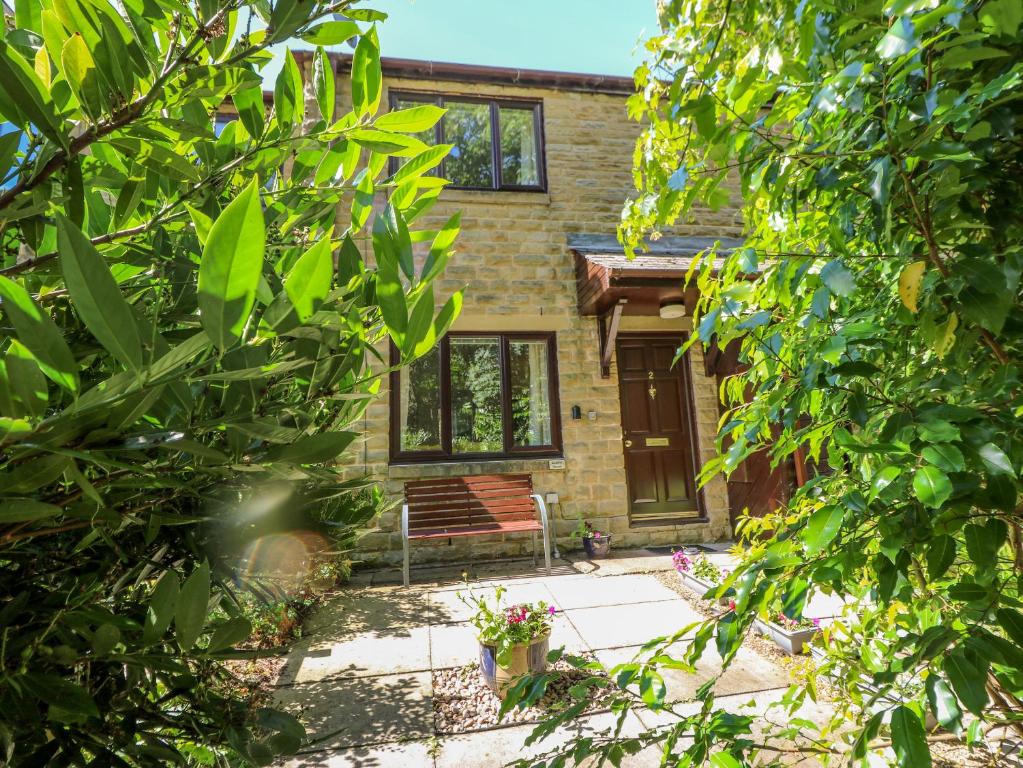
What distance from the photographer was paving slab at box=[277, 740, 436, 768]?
2.05 m

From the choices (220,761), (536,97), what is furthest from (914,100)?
(536,97)

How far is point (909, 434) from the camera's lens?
65cm

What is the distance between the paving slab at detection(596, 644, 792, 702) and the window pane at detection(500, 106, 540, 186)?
5.47 meters

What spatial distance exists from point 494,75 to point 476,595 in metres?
5.92

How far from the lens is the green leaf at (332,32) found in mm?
531

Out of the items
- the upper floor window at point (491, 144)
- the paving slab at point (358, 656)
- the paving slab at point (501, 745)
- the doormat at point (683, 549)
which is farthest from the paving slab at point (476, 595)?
the upper floor window at point (491, 144)

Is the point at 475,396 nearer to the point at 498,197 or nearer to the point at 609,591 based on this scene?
the point at 498,197

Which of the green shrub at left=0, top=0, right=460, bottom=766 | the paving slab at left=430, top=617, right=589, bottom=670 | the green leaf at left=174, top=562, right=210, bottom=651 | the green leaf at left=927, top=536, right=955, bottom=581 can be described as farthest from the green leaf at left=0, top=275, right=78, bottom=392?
the paving slab at left=430, top=617, right=589, bottom=670

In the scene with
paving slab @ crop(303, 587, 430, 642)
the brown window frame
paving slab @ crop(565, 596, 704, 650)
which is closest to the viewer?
paving slab @ crop(565, 596, 704, 650)

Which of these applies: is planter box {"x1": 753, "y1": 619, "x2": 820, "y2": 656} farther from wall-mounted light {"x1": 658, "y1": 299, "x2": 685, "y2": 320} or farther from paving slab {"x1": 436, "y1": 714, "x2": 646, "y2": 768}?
wall-mounted light {"x1": 658, "y1": 299, "x2": 685, "y2": 320}

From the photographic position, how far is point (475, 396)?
5969mm

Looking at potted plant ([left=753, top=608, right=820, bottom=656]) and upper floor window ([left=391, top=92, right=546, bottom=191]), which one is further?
upper floor window ([left=391, top=92, right=546, bottom=191])

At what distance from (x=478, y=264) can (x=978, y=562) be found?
568cm

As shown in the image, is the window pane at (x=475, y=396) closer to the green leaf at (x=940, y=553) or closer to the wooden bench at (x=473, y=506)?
the wooden bench at (x=473, y=506)
